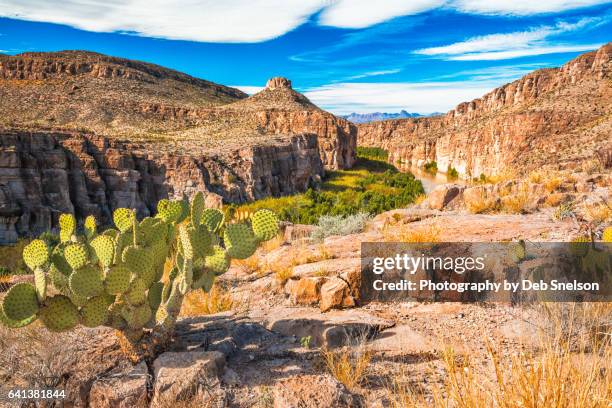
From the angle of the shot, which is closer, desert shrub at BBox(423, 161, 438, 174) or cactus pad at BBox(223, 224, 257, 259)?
cactus pad at BBox(223, 224, 257, 259)

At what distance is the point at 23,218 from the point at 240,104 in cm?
5555

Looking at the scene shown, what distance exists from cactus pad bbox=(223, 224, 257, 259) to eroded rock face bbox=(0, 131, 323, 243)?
24.9 m

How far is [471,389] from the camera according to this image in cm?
254

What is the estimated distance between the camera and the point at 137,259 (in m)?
3.87

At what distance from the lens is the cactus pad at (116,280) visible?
3.70m

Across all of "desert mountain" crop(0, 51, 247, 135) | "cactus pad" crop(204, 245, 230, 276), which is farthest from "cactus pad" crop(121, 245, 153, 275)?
"desert mountain" crop(0, 51, 247, 135)

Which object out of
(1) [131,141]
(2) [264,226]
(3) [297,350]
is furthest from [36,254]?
(1) [131,141]

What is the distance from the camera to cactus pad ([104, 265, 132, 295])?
3695mm

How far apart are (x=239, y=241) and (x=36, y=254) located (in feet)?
5.95

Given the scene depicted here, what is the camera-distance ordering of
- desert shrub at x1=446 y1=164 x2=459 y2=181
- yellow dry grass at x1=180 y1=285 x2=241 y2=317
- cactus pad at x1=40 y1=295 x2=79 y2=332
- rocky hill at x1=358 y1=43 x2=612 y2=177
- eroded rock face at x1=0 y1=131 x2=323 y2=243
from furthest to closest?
desert shrub at x1=446 y1=164 x2=459 y2=181 < rocky hill at x1=358 y1=43 x2=612 y2=177 < eroded rock face at x1=0 y1=131 x2=323 y2=243 < yellow dry grass at x1=180 y1=285 x2=241 y2=317 < cactus pad at x1=40 y1=295 x2=79 y2=332

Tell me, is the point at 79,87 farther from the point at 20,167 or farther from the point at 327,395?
the point at 327,395

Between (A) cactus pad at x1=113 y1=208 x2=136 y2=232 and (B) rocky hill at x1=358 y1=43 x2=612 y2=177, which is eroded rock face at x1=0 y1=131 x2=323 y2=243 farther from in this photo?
(A) cactus pad at x1=113 y1=208 x2=136 y2=232

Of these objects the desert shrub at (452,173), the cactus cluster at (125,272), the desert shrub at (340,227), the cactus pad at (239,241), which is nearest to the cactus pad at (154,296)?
the cactus cluster at (125,272)

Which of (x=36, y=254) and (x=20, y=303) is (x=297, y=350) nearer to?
(x=20, y=303)
